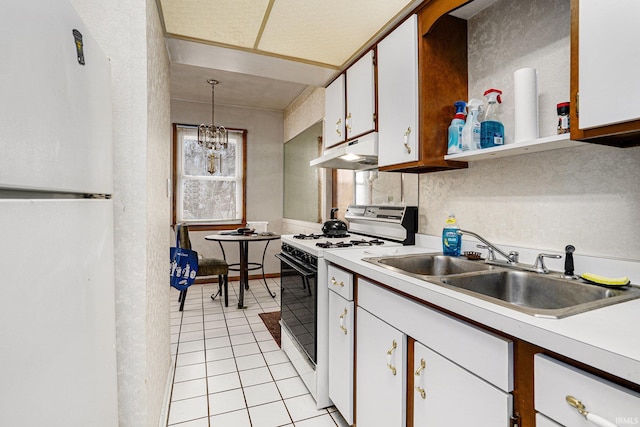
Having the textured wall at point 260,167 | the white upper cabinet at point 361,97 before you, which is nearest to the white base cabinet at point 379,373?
the white upper cabinet at point 361,97

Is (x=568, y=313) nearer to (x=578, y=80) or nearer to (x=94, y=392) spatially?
(x=578, y=80)

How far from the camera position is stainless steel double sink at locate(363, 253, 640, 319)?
97cm

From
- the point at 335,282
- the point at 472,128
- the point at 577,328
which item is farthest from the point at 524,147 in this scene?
the point at 335,282

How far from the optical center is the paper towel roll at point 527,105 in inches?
53.3

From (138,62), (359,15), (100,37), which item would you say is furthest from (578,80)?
(100,37)

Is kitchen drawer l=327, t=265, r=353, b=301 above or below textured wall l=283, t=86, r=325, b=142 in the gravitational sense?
below

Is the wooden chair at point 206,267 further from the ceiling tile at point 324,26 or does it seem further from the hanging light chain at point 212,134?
the ceiling tile at point 324,26

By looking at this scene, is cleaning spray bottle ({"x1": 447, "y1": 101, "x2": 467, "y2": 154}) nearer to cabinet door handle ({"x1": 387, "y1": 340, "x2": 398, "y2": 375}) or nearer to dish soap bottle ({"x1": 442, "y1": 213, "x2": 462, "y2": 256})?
dish soap bottle ({"x1": 442, "y1": 213, "x2": 462, "y2": 256})

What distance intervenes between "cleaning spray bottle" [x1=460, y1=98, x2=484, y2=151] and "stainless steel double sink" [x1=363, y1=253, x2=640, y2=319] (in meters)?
0.57

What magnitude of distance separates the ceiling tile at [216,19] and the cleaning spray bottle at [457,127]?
3.91 ft

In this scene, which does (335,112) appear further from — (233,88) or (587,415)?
(587,415)

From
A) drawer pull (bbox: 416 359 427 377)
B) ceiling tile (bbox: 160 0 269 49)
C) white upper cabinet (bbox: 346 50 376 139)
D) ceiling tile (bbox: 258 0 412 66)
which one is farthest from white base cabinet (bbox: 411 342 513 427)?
ceiling tile (bbox: 160 0 269 49)

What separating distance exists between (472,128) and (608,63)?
2.07ft

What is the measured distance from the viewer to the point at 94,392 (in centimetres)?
93
